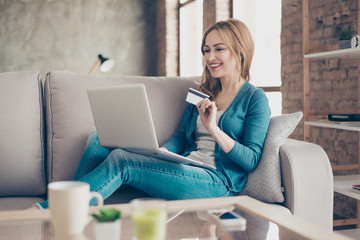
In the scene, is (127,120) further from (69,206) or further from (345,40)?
(345,40)

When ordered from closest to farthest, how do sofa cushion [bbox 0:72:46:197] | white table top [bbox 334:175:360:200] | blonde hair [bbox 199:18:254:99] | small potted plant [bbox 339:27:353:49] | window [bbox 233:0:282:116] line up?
sofa cushion [bbox 0:72:46:197] → blonde hair [bbox 199:18:254:99] → white table top [bbox 334:175:360:200] → small potted plant [bbox 339:27:353:49] → window [bbox 233:0:282:116]

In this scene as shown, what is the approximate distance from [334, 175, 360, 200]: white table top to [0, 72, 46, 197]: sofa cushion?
1438 millimetres

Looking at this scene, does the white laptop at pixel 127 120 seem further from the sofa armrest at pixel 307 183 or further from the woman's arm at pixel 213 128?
the sofa armrest at pixel 307 183

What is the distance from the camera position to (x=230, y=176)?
5.24ft

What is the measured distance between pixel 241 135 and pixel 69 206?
3.45 ft

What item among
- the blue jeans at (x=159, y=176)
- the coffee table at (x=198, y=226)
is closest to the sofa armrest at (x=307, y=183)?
the blue jeans at (x=159, y=176)

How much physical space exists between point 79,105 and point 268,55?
2.39m

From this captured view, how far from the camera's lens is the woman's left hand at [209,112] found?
1.52m

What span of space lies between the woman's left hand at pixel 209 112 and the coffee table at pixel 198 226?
481mm

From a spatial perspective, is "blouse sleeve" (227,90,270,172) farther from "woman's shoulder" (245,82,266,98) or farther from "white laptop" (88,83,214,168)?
"white laptop" (88,83,214,168)

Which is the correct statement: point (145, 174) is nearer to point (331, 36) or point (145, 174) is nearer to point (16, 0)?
point (331, 36)

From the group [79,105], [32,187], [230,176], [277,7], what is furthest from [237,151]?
[277,7]

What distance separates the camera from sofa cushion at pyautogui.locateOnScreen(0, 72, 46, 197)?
171cm

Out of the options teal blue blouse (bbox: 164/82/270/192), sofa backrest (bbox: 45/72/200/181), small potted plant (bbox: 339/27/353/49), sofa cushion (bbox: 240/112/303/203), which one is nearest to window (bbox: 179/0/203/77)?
small potted plant (bbox: 339/27/353/49)
